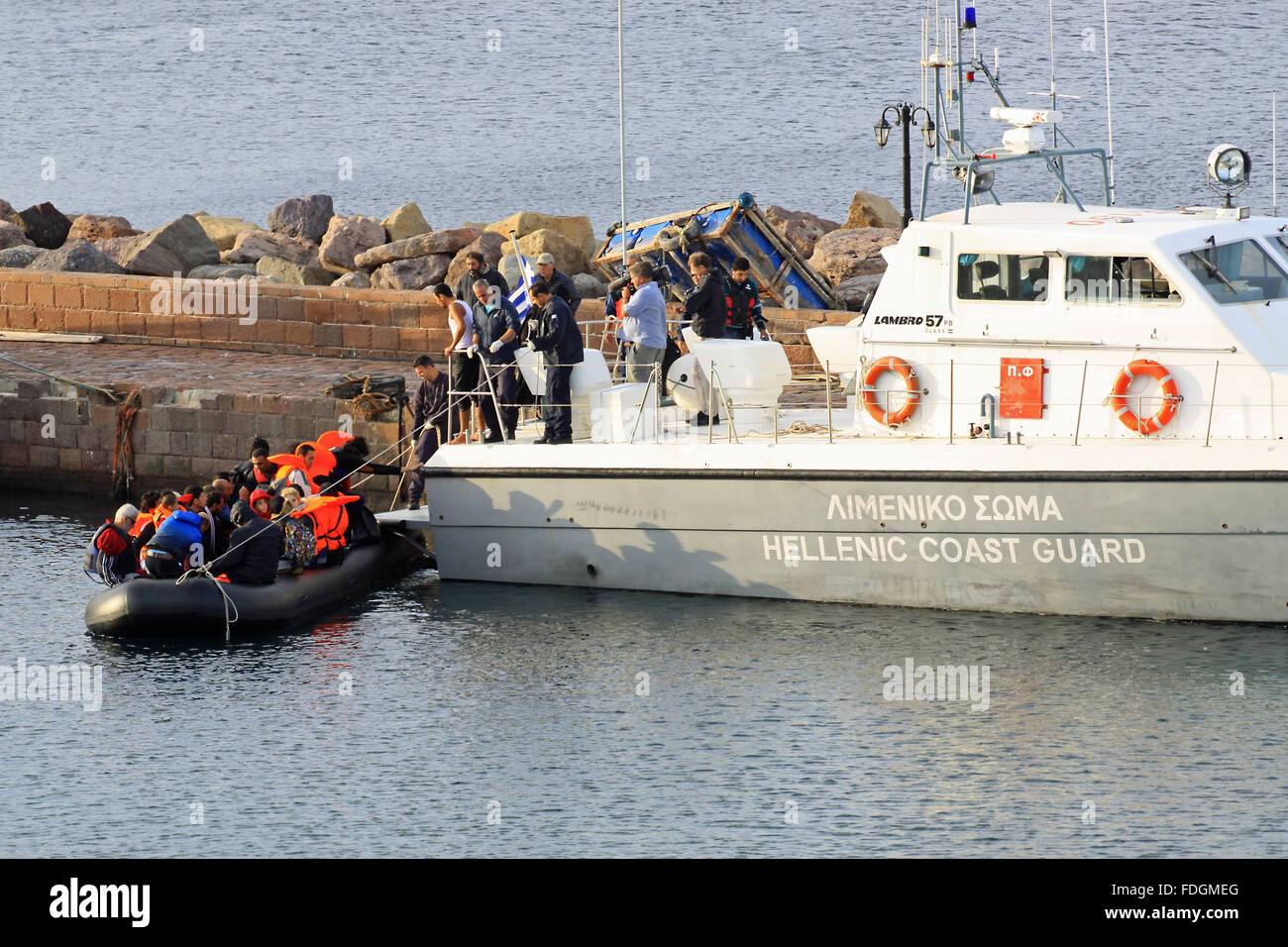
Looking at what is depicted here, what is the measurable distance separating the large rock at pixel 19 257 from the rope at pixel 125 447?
825 centimetres

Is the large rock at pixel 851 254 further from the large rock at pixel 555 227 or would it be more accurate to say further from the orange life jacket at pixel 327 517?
the orange life jacket at pixel 327 517

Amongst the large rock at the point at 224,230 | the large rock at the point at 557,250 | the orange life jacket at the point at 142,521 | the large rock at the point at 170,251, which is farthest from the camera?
the large rock at the point at 224,230

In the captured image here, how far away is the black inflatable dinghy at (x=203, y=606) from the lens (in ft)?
39.2

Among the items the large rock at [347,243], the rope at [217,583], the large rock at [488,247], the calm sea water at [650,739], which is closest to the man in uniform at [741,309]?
the calm sea water at [650,739]

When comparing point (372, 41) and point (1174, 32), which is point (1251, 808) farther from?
point (372, 41)

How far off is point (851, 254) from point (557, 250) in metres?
4.20

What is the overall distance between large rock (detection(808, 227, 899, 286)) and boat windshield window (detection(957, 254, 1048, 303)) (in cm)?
1030

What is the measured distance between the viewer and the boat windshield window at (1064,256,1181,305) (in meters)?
11.4

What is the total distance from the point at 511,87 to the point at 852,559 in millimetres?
44431

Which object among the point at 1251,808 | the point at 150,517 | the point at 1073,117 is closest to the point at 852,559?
the point at 1251,808

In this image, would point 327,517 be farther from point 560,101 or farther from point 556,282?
point 560,101

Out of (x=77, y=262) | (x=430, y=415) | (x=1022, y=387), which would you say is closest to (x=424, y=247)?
(x=77, y=262)

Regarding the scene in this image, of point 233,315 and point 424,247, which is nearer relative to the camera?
point 233,315

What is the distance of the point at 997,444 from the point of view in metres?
11.6
